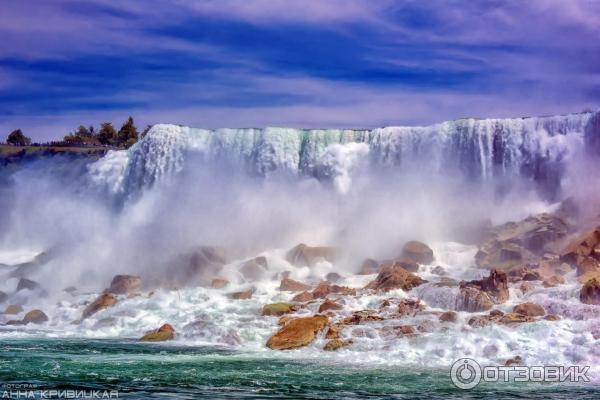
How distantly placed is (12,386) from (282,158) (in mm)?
30002

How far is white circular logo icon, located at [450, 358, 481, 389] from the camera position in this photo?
17.9 metres

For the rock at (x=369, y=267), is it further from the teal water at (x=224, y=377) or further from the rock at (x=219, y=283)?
the teal water at (x=224, y=377)

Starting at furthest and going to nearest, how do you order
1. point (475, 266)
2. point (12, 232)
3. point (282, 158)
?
1. point (12, 232)
2. point (282, 158)
3. point (475, 266)

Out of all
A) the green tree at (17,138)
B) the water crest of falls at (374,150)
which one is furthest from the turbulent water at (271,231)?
the green tree at (17,138)

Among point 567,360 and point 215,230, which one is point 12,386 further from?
point 215,230

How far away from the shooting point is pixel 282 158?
46.2 meters

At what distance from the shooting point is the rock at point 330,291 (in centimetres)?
3095

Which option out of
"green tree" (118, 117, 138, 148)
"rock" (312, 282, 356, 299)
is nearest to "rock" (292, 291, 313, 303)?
"rock" (312, 282, 356, 299)

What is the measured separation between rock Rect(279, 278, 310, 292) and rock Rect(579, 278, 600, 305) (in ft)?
36.6

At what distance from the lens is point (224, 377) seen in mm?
18531

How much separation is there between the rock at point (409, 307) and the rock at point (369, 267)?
324 inches

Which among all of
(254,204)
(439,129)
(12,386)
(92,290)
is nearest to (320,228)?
(254,204)

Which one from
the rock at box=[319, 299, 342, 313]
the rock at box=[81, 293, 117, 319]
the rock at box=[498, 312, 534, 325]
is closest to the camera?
the rock at box=[498, 312, 534, 325]

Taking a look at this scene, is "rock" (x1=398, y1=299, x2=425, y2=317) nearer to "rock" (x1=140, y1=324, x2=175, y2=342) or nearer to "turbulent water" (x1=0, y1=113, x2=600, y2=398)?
"turbulent water" (x1=0, y1=113, x2=600, y2=398)
